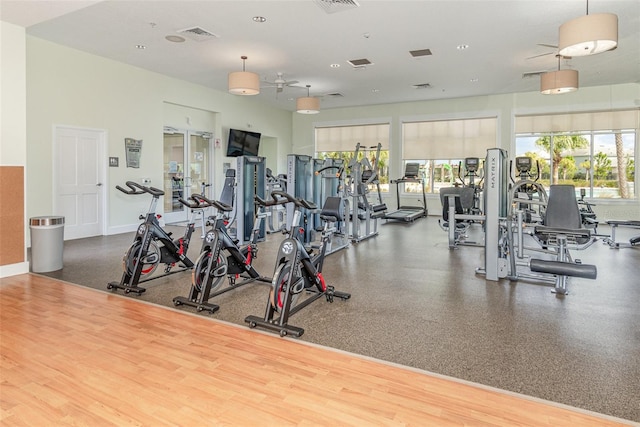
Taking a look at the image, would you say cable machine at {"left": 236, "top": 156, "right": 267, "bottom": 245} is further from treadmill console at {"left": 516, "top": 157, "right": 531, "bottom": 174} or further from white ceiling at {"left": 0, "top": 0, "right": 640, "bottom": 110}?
treadmill console at {"left": 516, "top": 157, "right": 531, "bottom": 174}

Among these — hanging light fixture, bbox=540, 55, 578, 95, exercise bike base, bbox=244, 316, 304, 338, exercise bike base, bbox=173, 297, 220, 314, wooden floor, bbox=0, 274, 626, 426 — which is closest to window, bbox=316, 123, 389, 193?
hanging light fixture, bbox=540, 55, 578, 95

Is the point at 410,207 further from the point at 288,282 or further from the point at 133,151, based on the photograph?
the point at 288,282

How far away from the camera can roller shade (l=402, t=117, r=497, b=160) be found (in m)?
10.7

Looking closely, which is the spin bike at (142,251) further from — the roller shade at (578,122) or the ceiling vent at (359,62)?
the roller shade at (578,122)

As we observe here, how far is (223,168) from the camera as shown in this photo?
10.3 m

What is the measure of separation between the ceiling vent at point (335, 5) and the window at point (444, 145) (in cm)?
665

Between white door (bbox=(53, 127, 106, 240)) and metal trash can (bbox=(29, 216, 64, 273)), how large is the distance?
87.4 inches

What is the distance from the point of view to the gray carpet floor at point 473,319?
7.52 ft

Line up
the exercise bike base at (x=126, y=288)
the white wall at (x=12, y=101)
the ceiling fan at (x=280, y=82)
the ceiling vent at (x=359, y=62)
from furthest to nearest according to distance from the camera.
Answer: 1. the ceiling fan at (x=280, y=82)
2. the ceiling vent at (x=359, y=62)
3. the white wall at (x=12, y=101)
4. the exercise bike base at (x=126, y=288)

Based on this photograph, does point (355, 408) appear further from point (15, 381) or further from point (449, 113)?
point (449, 113)

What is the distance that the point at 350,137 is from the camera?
40.4 feet

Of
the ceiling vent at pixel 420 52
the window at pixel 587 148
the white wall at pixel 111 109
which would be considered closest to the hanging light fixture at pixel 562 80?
the ceiling vent at pixel 420 52

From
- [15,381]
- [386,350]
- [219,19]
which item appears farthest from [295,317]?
[219,19]

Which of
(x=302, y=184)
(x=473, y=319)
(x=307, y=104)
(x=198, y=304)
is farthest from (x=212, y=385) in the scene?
(x=307, y=104)
